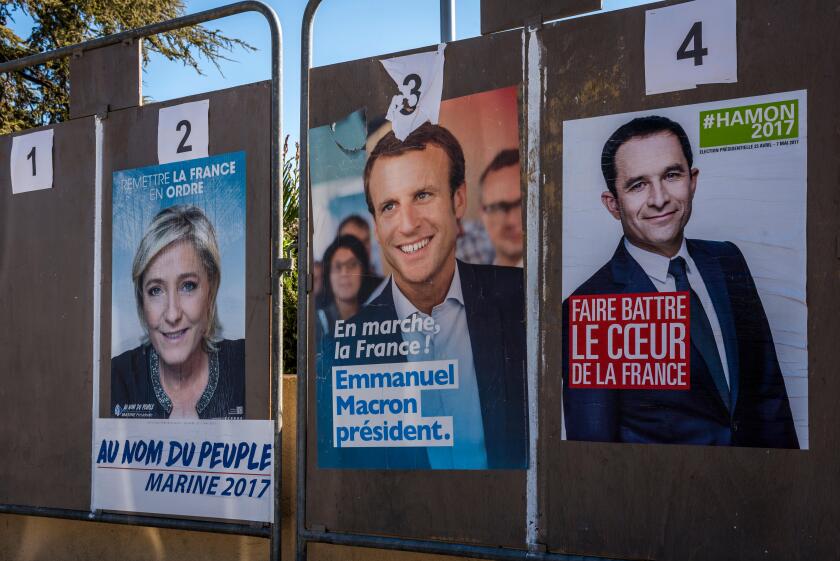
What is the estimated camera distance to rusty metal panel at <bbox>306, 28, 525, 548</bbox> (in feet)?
14.5

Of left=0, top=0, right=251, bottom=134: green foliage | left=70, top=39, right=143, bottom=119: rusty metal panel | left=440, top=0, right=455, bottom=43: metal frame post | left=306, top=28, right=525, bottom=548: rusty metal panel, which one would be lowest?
left=306, top=28, right=525, bottom=548: rusty metal panel

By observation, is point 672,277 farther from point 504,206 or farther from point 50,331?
point 50,331

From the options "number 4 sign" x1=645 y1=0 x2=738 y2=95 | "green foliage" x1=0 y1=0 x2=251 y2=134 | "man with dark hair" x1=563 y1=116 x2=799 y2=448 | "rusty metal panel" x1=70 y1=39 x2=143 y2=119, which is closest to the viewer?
"man with dark hair" x1=563 y1=116 x2=799 y2=448

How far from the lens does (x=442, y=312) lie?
463cm

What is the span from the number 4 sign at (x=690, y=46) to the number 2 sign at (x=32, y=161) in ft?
12.0

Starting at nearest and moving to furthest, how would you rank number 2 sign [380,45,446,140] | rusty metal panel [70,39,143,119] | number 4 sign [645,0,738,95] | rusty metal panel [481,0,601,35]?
1. number 4 sign [645,0,738,95]
2. rusty metal panel [481,0,601,35]
3. number 2 sign [380,45,446,140]
4. rusty metal panel [70,39,143,119]

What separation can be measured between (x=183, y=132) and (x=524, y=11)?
6.61ft

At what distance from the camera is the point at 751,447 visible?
3832 mm

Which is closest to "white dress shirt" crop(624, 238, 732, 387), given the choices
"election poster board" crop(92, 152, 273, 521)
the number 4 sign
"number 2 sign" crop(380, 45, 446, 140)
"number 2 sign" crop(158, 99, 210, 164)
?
the number 4 sign

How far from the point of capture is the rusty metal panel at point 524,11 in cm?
434

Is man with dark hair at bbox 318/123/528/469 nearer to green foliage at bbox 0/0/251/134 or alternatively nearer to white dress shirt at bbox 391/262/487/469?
white dress shirt at bbox 391/262/487/469

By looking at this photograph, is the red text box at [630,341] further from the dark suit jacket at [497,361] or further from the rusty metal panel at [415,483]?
the rusty metal panel at [415,483]

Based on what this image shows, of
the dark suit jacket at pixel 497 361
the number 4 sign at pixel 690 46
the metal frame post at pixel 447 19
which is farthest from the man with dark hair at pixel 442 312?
the number 4 sign at pixel 690 46

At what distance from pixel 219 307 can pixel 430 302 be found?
1.24 m
